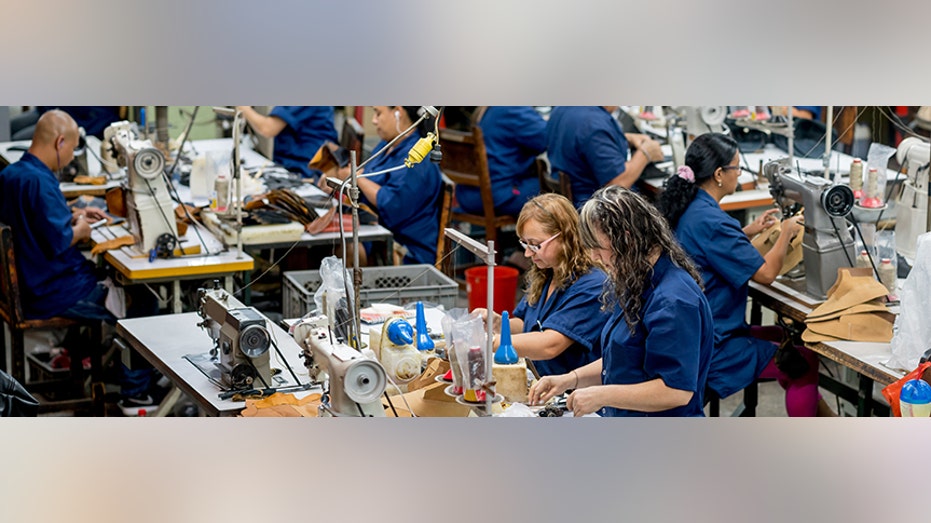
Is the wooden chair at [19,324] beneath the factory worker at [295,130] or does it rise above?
beneath

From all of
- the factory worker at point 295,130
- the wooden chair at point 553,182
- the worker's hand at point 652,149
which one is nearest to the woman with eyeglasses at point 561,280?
the wooden chair at point 553,182

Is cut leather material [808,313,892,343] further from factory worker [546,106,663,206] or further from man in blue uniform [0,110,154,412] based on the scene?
man in blue uniform [0,110,154,412]

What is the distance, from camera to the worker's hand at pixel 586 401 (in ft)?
9.87

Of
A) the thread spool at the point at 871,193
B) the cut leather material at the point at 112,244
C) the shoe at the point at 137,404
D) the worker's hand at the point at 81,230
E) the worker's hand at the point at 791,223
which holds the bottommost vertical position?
the shoe at the point at 137,404

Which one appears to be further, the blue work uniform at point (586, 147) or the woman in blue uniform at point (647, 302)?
the blue work uniform at point (586, 147)

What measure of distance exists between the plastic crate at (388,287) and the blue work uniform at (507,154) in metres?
1.39

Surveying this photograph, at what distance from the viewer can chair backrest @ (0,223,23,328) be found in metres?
4.43

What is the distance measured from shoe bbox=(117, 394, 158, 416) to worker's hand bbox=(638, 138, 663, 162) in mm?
2404

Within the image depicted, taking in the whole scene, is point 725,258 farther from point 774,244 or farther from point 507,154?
point 507,154

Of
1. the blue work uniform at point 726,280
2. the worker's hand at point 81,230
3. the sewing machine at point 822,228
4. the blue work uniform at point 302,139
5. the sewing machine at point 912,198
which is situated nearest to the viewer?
the sewing machine at point 822,228

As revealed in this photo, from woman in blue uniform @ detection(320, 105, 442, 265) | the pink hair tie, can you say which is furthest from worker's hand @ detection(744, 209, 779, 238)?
woman in blue uniform @ detection(320, 105, 442, 265)

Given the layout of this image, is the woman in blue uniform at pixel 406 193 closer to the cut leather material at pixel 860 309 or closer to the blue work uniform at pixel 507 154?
the blue work uniform at pixel 507 154
